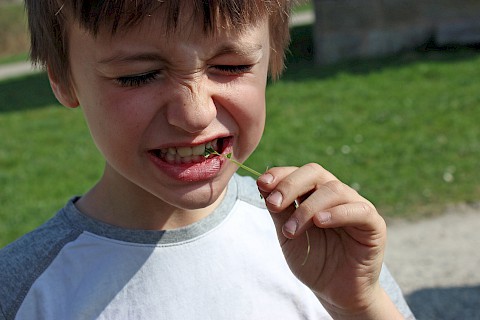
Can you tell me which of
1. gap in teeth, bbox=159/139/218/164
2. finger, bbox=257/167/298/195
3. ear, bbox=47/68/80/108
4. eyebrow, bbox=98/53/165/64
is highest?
eyebrow, bbox=98/53/165/64

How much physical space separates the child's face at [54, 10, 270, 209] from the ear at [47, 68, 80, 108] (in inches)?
3.4

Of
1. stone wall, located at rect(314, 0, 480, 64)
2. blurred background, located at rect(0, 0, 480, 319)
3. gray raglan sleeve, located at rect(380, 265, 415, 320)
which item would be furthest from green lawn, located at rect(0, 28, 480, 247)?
gray raglan sleeve, located at rect(380, 265, 415, 320)

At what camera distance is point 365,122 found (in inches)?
297

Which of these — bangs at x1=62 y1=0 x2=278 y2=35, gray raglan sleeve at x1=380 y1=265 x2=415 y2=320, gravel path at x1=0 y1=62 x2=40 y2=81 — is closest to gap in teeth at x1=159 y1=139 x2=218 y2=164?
bangs at x1=62 y1=0 x2=278 y2=35

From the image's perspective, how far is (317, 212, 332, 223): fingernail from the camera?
1531 millimetres

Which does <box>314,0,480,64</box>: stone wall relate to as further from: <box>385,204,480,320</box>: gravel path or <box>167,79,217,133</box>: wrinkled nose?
<box>167,79,217,133</box>: wrinkled nose

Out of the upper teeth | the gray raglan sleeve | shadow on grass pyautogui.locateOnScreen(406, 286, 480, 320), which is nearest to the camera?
the upper teeth

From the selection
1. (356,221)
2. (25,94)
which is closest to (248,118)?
(356,221)

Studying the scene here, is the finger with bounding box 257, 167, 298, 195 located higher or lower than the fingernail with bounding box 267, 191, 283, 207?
higher

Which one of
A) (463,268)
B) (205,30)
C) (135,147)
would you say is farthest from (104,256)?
(463,268)

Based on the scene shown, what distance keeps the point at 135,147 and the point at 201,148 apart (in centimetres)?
15

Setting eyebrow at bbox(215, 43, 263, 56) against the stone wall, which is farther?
the stone wall

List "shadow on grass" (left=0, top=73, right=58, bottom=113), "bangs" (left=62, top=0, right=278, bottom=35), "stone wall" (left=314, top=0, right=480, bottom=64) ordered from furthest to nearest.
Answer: "shadow on grass" (left=0, top=73, right=58, bottom=113) < "stone wall" (left=314, top=0, right=480, bottom=64) < "bangs" (left=62, top=0, right=278, bottom=35)

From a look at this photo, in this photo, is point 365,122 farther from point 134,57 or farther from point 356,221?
point 134,57
